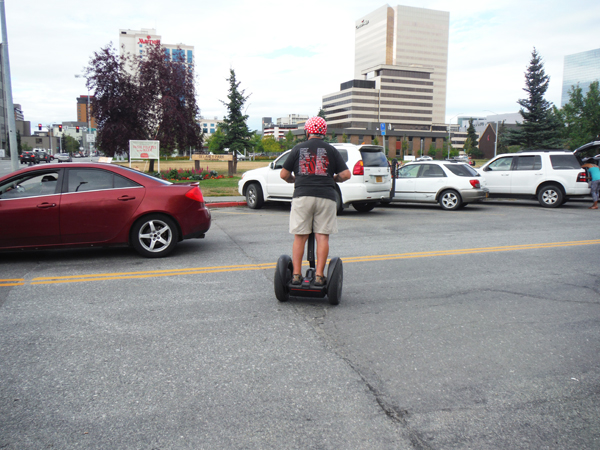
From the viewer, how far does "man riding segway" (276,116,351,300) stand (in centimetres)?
489

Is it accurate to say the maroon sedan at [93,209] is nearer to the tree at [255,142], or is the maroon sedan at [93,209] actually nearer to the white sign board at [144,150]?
the white sign board at [144,150]

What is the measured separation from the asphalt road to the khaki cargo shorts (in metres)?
0.84

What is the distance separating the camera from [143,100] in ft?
82.9

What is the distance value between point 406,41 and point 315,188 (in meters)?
179

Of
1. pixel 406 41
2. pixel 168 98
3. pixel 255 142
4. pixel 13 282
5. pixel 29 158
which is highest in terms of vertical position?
pixel 406 41

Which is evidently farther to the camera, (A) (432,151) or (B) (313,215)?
(A) (432,151)

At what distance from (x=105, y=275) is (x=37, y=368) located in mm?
2965

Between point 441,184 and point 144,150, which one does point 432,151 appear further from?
point 441,184

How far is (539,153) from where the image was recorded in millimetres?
16156

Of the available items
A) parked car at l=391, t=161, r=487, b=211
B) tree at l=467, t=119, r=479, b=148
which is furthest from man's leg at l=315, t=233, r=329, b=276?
tree at l=467, t=119, r=479, b=148

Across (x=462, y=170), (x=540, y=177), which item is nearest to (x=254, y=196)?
(x=462, y=170)

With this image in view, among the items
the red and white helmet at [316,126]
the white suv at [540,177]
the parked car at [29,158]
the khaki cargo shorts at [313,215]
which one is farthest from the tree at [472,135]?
A: the khaki cargo shorts at [313,215]

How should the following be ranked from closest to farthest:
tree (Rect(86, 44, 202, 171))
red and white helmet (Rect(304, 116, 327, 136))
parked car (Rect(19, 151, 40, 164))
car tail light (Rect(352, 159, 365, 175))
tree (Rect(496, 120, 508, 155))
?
red and white helmet (Rect(304, 116, 327, 136)) → car tail light (Rect(352, 159, 365, 175)) → tree (Rect(86, 44, 202, 171)) → tree (Rect(496, 120, 508, 155)) → parked car (Rect(19, 151, 40, 164))

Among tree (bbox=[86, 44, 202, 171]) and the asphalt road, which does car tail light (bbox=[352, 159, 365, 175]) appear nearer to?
the asphalt road
